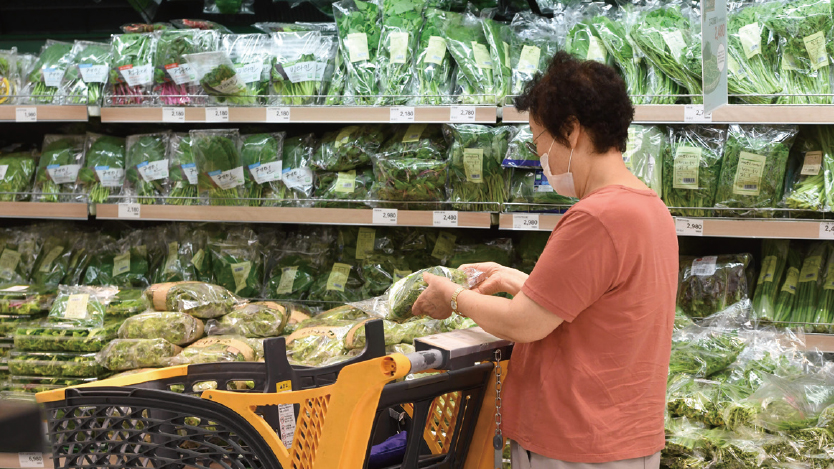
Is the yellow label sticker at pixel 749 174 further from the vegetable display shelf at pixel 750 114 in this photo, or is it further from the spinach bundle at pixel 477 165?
the spinach bundle at pixel 477 165

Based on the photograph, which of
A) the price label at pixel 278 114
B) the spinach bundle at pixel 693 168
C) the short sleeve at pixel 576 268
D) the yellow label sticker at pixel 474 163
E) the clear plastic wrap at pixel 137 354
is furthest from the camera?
the price label at pixel 278 114

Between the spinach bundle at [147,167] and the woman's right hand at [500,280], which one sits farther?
the spinach bundle at [147,167]

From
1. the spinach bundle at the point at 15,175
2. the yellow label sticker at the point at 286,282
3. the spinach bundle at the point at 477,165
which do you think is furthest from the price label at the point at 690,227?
the spinach bundle at the point at 15,175

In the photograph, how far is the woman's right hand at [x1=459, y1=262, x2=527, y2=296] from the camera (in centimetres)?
169

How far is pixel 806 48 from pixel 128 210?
286cm

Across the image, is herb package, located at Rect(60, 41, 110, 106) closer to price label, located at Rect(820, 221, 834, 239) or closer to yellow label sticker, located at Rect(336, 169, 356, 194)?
yellow label sticker, located at Rect(336, 169, 356, 194)

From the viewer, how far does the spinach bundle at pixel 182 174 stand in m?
3.12

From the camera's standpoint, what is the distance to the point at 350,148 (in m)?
2.99

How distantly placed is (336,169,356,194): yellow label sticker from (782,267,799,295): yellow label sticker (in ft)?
6.04

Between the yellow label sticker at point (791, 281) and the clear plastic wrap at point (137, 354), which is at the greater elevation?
the yellow label sticker at point (791, 281)

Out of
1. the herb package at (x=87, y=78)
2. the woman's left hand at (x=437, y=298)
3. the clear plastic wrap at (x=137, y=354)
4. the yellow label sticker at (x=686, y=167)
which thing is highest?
the herb package at (x=87, y=78)

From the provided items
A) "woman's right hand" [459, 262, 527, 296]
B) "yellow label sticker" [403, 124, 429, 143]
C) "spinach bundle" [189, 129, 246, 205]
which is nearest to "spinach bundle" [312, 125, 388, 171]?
"yellow label sticker" [403, 124, 429, 143]

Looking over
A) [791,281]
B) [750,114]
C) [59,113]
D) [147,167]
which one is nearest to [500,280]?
[750,114]

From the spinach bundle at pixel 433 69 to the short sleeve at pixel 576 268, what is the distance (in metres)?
1.61
